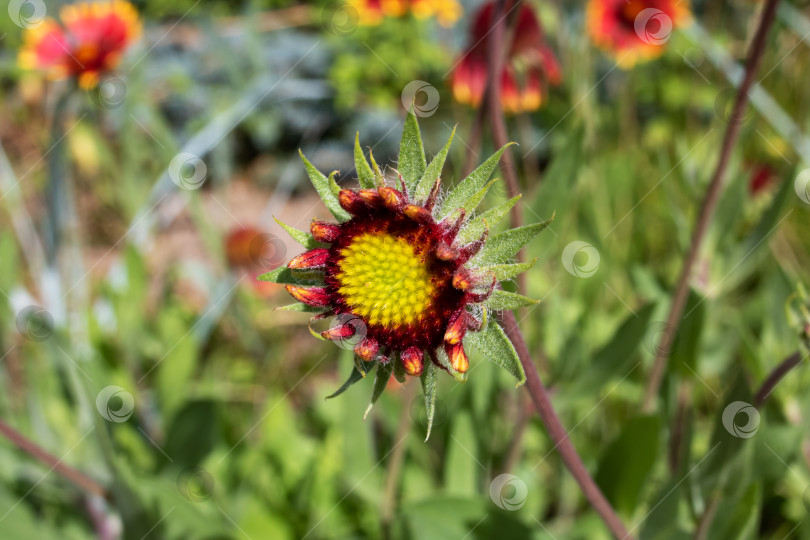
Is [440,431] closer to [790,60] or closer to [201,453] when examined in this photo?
[201,453]

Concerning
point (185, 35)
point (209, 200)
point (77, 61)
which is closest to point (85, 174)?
point (209, 200)

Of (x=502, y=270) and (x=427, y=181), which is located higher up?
(x=427, y=181)
